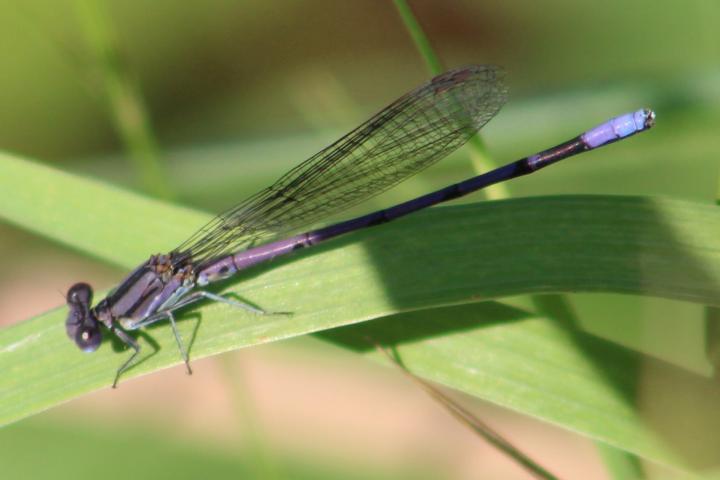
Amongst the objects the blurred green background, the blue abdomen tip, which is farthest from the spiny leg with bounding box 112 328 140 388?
the blue abdomen tip

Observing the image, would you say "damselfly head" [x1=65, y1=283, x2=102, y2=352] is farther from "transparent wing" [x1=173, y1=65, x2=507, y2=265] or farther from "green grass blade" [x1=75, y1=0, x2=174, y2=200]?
"green grass blade" [x1=75, y1=0, x2=174, y2=200]

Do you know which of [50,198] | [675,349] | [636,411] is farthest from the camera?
[675,349]

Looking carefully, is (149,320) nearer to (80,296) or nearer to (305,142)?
(80,296)

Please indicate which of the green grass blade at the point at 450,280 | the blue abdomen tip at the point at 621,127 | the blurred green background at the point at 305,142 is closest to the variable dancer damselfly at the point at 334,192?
the blue abdomen tip at the point at 621,127

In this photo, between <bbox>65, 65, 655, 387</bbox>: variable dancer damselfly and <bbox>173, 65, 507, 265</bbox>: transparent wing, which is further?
<bbox>173, 65, 507, 265</bbox>: transparent wing

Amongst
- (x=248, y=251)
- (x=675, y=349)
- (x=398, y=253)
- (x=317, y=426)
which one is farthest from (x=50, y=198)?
(x=675, y=349)

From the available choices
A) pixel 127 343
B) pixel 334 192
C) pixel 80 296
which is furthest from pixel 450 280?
pixel 80 296

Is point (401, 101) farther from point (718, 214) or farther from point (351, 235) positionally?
point (718, 214)

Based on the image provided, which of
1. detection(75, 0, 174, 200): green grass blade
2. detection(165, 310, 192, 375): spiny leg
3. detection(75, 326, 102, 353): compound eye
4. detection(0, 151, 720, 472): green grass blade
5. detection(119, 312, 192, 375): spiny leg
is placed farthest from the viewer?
detection(75, 0, 174, 200): green grass blade
